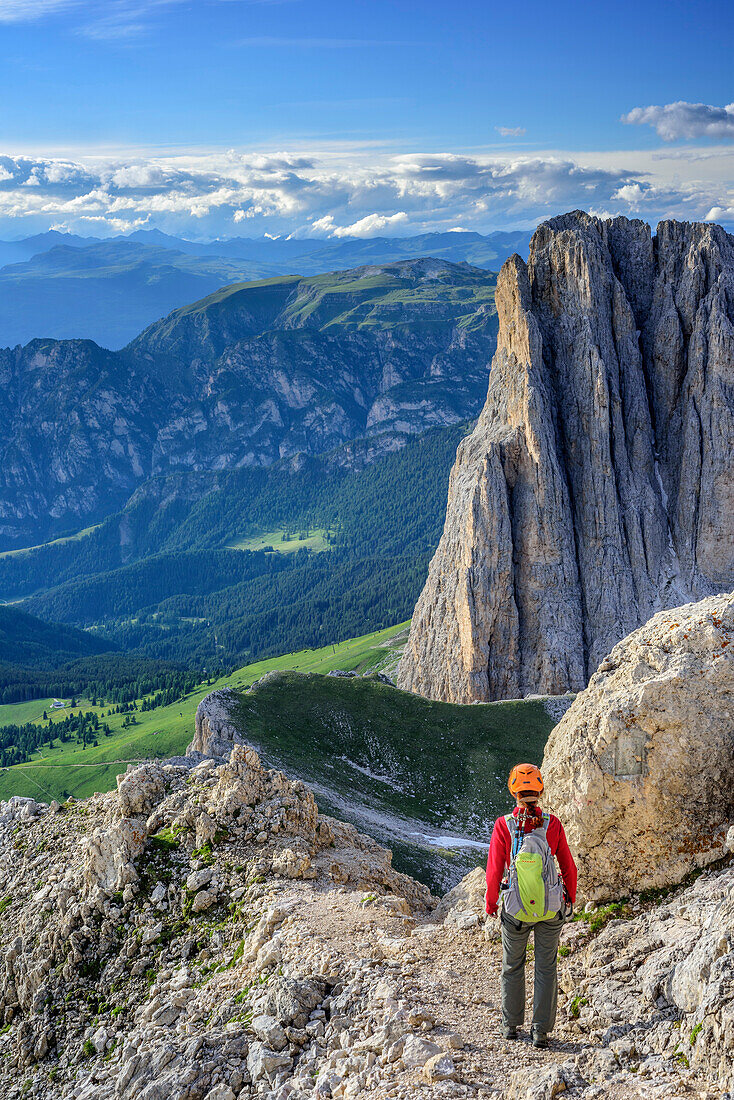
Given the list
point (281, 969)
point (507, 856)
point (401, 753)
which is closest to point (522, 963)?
point (507, 856)

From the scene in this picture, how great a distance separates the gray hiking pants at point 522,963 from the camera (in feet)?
45.3

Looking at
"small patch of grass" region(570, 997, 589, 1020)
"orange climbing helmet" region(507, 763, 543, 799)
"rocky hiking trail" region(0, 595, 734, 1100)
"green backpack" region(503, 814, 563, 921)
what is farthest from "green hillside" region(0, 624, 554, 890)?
"orange climbing helmet" region(507, 763, 543, 799)

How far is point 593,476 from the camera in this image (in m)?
97.9

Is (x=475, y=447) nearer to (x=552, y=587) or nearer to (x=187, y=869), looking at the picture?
(x=552, y=587)

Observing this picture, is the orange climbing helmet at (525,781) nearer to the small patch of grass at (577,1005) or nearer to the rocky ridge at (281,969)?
the rocky ridge at (281,969)

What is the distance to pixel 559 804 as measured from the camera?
18.2m

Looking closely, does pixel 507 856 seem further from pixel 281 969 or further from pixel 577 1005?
pixel 281 969

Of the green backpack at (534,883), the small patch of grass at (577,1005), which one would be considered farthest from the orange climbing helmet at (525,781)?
the small patch of grass at (577,1005)

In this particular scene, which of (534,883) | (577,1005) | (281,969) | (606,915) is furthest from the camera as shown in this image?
(281,969)

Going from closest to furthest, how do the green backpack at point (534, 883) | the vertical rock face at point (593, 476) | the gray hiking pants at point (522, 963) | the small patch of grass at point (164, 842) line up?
the gray hiking pants at point (522, 963) < the green backpack at point (534, 883) < the small patch of grass at point (164, 842) < the vertical rock face at point (593, 476)

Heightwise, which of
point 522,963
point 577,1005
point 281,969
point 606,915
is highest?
point 522,963

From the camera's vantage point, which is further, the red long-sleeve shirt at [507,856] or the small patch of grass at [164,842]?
the small patch of grass at [164,842]

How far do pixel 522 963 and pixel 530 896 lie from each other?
4.18 feet

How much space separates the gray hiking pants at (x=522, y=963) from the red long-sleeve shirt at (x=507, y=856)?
1.51 ft
